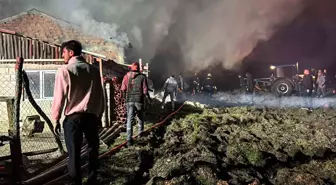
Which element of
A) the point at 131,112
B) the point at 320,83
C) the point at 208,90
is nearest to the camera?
the point at 131,112

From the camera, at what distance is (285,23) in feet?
90.9

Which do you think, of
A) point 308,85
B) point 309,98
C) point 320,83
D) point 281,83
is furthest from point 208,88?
point 308,85

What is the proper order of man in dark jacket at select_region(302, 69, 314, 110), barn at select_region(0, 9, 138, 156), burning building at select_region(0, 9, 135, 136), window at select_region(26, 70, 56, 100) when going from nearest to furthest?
barn at select_region(0, 9, 138, 156) → burning building at select_region(0, 9, 135, 136) → window at select_region(26, 70, 56, 100) → man in dark jacket at select_region(302, 69, 314, 110)

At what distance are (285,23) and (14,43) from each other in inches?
800

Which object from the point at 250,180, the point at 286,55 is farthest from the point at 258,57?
the point at 250,180

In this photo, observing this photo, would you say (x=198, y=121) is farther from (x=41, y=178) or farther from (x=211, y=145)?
(x=41, y=178)

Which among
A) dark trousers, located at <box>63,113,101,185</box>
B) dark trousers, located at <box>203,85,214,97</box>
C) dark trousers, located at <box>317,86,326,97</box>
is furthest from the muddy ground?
dark trousers, located at <box>203,85,214,97</box>

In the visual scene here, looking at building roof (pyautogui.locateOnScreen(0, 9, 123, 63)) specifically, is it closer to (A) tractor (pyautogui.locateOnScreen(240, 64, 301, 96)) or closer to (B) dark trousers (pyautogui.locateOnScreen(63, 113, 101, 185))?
(A) tractor (pyautogui.locateOnScreen(240, 64, 301, 96))

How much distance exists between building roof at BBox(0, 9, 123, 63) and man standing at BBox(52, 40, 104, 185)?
22.8 meters

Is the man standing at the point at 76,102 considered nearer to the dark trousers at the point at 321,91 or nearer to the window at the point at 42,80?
the window at the point at 42,80

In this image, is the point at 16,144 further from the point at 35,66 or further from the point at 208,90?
the point at 208,90

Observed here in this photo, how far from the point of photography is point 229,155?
7438mm

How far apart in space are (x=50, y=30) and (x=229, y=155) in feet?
75.3

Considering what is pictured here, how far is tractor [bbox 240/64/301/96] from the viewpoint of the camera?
60.7ft
